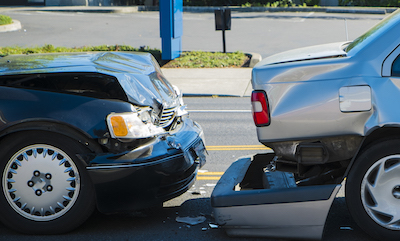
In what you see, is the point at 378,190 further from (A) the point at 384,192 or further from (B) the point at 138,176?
(B) the point at 138,176

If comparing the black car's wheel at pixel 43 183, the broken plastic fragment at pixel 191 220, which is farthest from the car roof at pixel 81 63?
the broken plastic fragment at pixel 191 220

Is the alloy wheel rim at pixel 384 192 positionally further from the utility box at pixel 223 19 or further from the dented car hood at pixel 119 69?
the utility box at pixel 223 19

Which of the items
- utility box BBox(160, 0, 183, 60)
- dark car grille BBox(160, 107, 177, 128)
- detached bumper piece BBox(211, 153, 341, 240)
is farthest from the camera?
utility box BBox(160, 0, 183, 60)

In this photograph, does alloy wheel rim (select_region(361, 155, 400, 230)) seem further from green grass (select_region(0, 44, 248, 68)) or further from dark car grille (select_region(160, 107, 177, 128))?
green grass (select_region(0, 44, 248, 68))

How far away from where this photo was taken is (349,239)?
393 centimetres

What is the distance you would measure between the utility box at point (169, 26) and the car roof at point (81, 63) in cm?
942

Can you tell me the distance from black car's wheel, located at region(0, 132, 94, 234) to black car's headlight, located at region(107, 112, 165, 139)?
0.90 feet

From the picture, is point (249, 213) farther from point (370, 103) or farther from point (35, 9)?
point (35, 9)

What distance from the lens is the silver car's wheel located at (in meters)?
3.92

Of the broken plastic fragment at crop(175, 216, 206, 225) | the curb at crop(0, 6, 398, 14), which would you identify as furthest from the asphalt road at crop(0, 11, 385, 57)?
the broken plastic fragment at crop(175, 216, 206, 225)

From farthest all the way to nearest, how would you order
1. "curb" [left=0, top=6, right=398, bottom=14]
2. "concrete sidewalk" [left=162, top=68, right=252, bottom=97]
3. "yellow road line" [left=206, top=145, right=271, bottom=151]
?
"curb" [left=0, top=6, right=398, bottom=14]
"concrete sidewalk" [left=162, top=68, right=252, bottom=97]
"yellow road line" [left=206, top=145, right=271, bottom=151]

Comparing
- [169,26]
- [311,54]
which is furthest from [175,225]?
[169,26]

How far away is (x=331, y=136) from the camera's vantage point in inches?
150

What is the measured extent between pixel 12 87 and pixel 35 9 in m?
30.5
